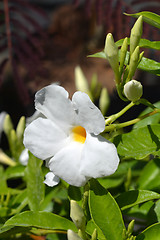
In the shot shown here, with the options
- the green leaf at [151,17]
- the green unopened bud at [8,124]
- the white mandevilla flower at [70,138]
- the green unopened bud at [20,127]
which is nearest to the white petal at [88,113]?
the white mandevilla flower at [70,138]

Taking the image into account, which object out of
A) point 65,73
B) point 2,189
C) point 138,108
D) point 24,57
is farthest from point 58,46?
point 2,189

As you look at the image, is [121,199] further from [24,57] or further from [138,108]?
[138,108]

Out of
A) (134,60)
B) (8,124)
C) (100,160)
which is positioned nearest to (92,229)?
(100,160)

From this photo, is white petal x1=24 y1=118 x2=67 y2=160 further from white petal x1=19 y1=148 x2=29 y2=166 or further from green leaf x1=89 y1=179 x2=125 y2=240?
white petal x1=19 y1=148 x2=29 y2=166

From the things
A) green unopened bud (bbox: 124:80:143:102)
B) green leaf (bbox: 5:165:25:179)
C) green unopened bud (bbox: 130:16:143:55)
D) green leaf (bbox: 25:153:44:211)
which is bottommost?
green leaf (bbox: 5:165:25:179)

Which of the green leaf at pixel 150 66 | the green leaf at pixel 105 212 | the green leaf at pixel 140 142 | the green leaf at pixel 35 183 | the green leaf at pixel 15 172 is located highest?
the green leaf at pixel 150 66

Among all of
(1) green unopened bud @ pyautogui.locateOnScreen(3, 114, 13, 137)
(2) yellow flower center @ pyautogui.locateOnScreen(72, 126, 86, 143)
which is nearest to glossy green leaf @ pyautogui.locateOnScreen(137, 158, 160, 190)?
(2) yellow flower center @ pyautogui.locateOnScreen(72, 126, 86, 143)

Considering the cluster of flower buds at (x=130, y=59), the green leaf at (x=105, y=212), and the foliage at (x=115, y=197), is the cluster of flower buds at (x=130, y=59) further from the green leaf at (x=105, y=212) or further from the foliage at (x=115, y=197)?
the green leaf at (x=105, y=212)
